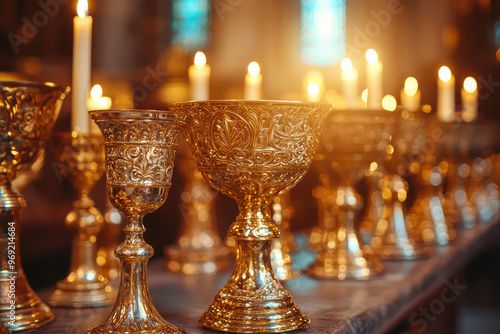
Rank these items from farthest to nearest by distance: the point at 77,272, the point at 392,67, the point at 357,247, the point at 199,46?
the point at 199,46, the point at 392,67, the point at 357,247, the point at 77,272

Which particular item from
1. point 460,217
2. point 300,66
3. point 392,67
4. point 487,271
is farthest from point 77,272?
point 300,66

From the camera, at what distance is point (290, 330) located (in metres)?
0.81

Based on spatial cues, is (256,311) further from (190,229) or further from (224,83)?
(224,83)

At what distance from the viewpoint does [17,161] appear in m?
Answer: 0.80

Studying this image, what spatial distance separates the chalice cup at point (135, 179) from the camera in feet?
2.32

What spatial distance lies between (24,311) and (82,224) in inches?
8.5

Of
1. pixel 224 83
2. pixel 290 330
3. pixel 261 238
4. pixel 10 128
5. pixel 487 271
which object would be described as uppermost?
pixel 224 83

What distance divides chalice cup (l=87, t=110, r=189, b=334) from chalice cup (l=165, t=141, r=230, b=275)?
1.83 ft

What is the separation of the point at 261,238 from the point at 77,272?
0.33 meters

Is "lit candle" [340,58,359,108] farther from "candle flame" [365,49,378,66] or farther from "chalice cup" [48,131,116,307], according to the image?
"chalice cup" [48,131,116,307]

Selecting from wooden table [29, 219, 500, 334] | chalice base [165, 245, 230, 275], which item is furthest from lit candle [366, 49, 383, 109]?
chalice base [165, 245, 230, 275]

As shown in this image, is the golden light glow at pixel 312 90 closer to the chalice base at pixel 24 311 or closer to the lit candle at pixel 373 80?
the lit candle at pixel 373 80

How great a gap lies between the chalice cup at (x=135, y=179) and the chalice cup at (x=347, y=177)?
53 cm

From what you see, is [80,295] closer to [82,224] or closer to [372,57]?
[82,224]
